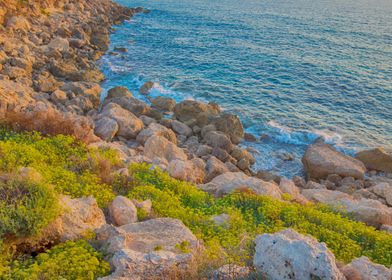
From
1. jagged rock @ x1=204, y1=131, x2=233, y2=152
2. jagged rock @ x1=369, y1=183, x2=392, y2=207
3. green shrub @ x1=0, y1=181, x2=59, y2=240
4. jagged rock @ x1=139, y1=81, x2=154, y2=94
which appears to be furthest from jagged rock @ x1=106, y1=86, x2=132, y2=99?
green shrub @ x1=0, y1=181, x2=59, y2=240

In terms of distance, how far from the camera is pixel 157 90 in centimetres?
2986

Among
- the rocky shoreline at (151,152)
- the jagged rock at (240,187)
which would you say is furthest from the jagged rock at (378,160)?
the jagged rock at (240,187)

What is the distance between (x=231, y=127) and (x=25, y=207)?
1646 centimetres

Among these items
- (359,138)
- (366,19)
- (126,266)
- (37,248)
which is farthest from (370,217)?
(366,19)

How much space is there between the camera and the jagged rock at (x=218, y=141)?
2102cm

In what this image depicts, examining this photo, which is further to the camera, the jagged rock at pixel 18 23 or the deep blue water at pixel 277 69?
the jagged rock at pixel 18 23

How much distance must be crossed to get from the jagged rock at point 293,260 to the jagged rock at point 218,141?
13881mm

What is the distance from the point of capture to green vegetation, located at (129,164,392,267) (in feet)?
33.6

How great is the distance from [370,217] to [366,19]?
5115 cm

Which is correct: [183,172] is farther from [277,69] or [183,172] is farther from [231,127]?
[277,69]

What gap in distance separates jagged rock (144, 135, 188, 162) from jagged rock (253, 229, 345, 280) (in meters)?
10.9

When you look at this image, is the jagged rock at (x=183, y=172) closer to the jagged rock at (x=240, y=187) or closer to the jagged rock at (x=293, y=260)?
the jagged rock at (x=240, y=187)

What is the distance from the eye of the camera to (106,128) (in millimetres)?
19172

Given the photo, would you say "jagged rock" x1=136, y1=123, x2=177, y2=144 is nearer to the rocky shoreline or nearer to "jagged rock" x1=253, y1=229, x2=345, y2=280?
the rocky shoreline
